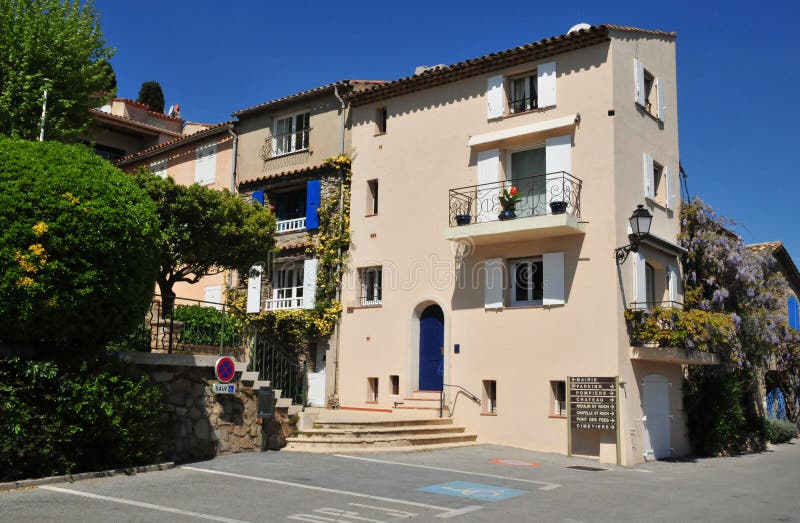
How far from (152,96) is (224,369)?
38240 mm

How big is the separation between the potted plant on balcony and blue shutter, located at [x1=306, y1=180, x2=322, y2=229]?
6.72m

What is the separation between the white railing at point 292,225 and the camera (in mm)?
22922

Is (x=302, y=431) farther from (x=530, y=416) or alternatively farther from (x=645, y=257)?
(x=645, y=257)

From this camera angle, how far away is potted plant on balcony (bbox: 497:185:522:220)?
17328mm

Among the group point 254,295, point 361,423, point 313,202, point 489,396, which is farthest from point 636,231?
point 254,295

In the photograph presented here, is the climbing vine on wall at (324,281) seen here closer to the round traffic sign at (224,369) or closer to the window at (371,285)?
the window at (371,285)

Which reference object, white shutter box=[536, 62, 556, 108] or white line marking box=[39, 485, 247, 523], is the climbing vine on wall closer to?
white shutter box=[536, 62, 556, 108]

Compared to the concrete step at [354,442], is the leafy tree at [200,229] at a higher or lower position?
higher

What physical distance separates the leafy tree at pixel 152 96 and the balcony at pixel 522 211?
3393 centimetres

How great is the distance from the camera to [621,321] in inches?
640

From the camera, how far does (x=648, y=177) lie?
18141mm

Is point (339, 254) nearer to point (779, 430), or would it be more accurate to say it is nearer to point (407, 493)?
point (407, 493)

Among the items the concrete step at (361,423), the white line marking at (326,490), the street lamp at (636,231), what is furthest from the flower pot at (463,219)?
the white line marking at (326,490)

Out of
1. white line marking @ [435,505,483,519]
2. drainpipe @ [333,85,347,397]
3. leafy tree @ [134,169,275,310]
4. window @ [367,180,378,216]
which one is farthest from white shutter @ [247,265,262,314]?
white line marking @ [435,505,483,519]
